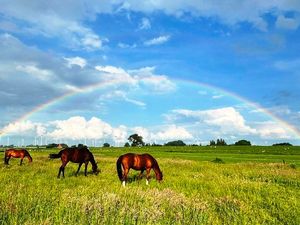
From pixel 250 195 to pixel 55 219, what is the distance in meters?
8.97

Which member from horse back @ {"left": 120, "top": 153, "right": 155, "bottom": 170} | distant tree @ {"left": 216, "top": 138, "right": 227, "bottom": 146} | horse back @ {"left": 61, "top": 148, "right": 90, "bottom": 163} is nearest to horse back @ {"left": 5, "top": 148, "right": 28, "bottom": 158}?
horse back @ {"left": 61, "top": 148, "right": 90, "bottom": 163}

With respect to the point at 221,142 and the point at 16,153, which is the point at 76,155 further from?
the point at 221,142

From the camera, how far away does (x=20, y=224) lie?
873 cm

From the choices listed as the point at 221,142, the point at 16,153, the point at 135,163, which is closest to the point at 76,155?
the point at 135,163

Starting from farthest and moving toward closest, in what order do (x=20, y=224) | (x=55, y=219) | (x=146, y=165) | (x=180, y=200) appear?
(x=146, y=165)
(x=180, y=200)
(x=55, y=219)
(x=20, y=224)

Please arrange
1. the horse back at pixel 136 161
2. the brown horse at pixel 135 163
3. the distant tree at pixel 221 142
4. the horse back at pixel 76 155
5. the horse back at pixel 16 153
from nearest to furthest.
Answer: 1. the brown horse at pixel 135 163
2. the horse back at pixel 136 161
3. the horse back at pixel 76 155
4. the horse back at pixel 16 153
5. the distant tree at pixel 221 142

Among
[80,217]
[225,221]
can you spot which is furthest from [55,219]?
[225,221]

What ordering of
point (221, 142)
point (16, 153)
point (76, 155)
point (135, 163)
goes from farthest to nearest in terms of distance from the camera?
point (221, 142) → point (16, 153) → point (76, 155) → point (135, 163)

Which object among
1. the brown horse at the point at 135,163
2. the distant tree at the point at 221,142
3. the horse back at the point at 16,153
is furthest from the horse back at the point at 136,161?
the distant tree at the point at 221,142

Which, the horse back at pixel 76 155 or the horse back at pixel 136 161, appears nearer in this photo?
the horse back at pixel 136 161

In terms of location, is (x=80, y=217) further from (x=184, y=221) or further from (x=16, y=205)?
(x=184, y=221)

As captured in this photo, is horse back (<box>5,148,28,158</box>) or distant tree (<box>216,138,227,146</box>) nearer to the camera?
horse back (<box>5,148,28,158</box>)

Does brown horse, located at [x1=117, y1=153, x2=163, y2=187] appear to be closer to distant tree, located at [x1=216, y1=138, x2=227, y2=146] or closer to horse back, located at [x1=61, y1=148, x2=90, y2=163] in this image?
horse back, located at [x1=61, y1=148, x2=90, y2=163]

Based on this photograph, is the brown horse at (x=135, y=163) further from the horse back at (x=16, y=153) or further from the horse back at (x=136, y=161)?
the horse back at (x=16, y=153)
